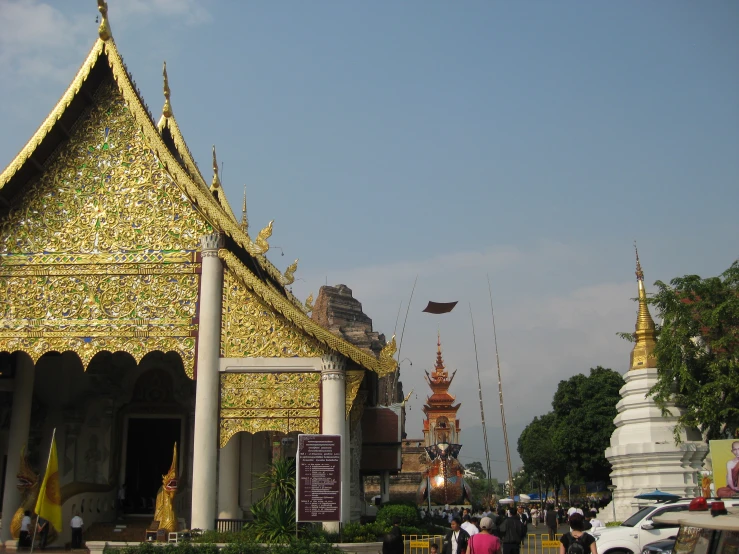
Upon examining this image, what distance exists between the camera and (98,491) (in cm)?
1697

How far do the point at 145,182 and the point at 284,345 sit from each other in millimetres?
4033

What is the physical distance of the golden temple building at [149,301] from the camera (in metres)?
14.1

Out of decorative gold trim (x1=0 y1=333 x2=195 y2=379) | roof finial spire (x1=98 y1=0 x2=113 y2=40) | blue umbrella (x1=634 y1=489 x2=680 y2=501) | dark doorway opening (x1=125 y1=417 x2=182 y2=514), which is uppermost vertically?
roof finial spire (x1=98 y1=0 x2=113 y2=40)

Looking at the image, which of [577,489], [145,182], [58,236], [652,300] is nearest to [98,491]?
[58,236]

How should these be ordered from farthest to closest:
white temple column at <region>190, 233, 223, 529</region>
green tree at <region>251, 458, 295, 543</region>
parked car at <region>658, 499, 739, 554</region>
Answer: white temple column at <region>190, 233, 223, 529</region>, green tree at <region>251, 458, 295, 543</region>, parked car at <region>658, 499, 739, 554</region>

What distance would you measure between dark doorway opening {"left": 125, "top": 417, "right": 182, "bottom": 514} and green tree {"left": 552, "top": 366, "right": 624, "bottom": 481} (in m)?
27.6

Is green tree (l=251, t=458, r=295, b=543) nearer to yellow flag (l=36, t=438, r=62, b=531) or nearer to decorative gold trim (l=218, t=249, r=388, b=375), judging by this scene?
decorative gold trim (l=218, t=249, r=388, b=375)

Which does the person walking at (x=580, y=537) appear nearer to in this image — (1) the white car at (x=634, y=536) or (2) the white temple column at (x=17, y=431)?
(1) the white car at (x=634, y=536)

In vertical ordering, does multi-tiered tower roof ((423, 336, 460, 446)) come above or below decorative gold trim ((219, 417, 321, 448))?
above

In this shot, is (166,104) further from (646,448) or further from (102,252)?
(646,448)

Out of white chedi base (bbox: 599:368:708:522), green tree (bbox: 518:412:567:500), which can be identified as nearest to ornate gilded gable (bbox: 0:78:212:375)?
white chedi base (bbox: 599:368:708:522)

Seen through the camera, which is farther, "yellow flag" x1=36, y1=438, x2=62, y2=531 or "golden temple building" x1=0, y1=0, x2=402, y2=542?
"golden temple building" x1=0, y1=0, x2=402, y2=542

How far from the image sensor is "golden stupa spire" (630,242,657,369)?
23836mm

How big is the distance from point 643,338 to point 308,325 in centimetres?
1359
